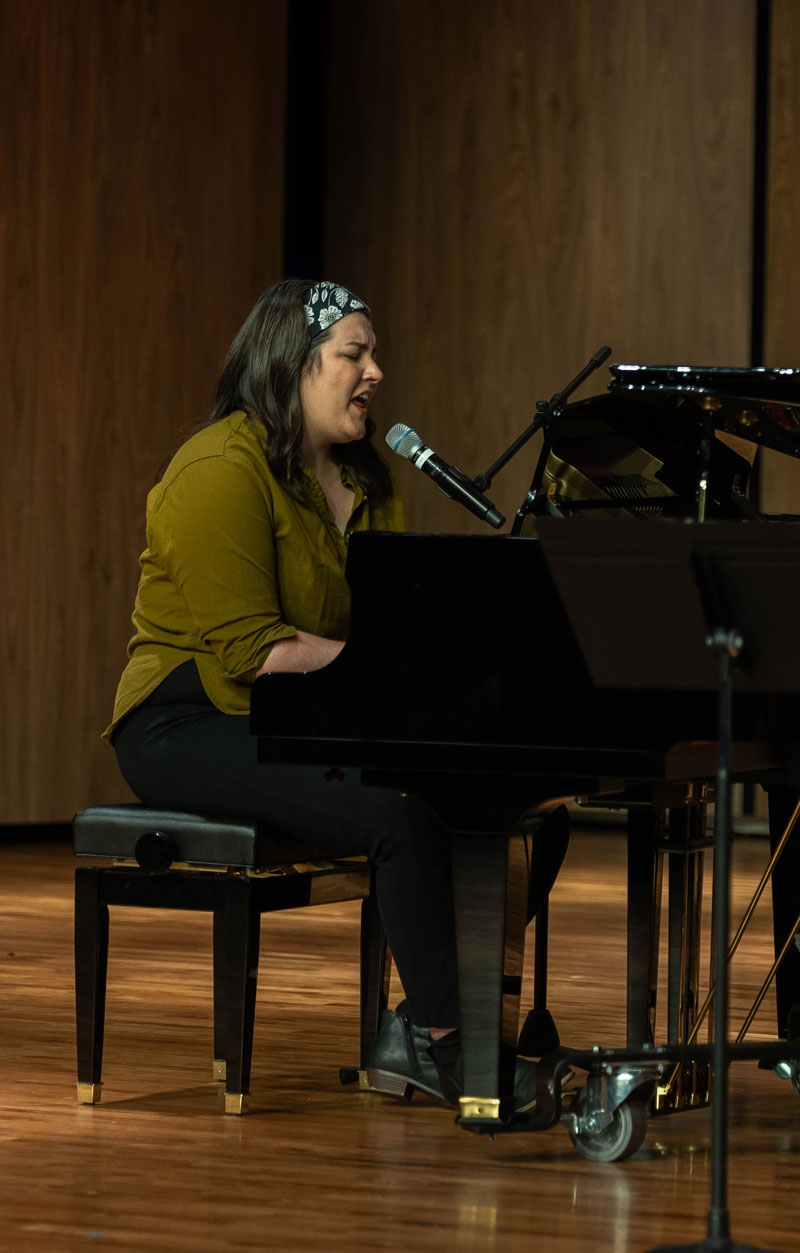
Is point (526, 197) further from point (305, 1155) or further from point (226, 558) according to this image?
point (305, 1155)

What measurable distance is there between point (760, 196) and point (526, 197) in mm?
895

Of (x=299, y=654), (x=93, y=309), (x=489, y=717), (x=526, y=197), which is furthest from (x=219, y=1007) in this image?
(x=526, y=197)

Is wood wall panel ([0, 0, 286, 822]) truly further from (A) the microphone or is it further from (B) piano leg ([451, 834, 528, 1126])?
(B) piano leg ([451, 834, 528, 1126])

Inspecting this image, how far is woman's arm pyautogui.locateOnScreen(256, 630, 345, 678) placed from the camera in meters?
2.99

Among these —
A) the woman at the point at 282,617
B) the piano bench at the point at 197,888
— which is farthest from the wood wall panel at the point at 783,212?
the piano bench at the point at 197,888

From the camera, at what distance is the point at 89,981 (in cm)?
299

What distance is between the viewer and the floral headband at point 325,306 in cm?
322

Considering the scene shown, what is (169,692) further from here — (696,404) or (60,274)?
(60,274)

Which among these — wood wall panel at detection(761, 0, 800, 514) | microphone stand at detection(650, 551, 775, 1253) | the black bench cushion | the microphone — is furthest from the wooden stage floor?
wood wall panel at detection(761, 0, 800, 514)

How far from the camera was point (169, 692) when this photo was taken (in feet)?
10.3

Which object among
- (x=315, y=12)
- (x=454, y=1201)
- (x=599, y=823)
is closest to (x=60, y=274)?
(x=315, y=12)

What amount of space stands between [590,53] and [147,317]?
193 cm

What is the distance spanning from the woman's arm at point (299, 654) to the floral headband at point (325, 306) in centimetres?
53

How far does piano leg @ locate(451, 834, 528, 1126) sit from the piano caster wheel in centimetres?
10
